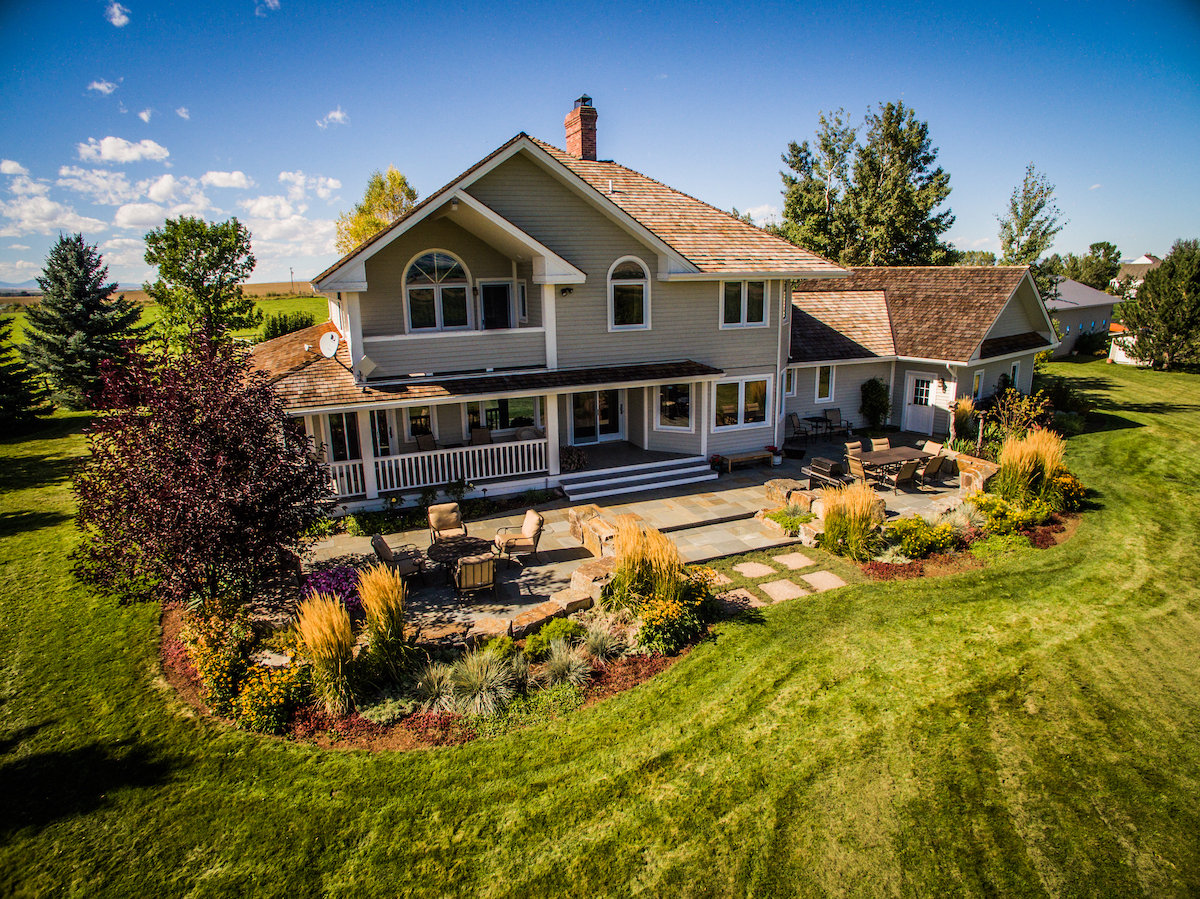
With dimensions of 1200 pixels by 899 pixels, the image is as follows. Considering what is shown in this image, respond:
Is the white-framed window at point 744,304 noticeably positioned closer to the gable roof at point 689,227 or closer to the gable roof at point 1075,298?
the gable roof at point 689,227

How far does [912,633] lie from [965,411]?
1379 cm

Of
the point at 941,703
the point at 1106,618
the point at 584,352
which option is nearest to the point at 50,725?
the point at 941,703

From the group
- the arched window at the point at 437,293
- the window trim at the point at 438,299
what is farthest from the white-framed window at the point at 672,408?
the arched window at the point at 437,293

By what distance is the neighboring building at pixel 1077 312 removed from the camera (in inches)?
1698

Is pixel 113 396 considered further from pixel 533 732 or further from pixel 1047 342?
pixel 1047 342

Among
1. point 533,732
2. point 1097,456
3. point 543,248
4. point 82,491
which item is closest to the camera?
point 533,732

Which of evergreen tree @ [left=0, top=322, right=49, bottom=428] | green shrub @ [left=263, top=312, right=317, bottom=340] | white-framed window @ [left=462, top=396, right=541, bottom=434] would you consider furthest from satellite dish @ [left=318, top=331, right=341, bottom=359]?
green shrub @ [left=263, top=312, right=317, bottom=340]

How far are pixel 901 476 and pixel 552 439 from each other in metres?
9.20

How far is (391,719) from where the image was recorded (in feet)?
27.6

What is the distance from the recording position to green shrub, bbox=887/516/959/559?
508 inches

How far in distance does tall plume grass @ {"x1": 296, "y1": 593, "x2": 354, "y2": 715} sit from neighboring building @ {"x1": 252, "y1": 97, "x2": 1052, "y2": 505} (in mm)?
6651

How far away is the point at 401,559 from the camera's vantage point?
39.1 feet

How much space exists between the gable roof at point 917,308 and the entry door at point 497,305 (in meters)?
10.2

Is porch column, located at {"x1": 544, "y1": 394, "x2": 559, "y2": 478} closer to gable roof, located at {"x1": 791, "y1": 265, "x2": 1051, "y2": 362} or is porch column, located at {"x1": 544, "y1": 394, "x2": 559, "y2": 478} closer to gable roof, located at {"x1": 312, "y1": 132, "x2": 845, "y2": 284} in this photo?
gable roof, located at {"x1": 312, "y1": 132, "x2": 845, "y2": 284}
